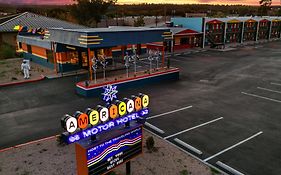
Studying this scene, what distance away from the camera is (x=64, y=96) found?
80.9 feet

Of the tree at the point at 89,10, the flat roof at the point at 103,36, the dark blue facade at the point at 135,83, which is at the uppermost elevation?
the tree at the point at 89,10

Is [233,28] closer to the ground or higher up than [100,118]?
higher up

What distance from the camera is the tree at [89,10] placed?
239 ft

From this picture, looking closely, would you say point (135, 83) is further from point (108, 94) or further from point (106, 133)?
point (106, 133)

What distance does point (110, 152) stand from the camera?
10.6 metres

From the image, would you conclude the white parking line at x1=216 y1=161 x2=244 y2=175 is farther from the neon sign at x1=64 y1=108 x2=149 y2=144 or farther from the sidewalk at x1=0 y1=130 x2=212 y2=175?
the neon sign at x1=64 y1=108 x2=149 y2=144

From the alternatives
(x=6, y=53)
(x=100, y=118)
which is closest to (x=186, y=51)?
(x=6, y=53)

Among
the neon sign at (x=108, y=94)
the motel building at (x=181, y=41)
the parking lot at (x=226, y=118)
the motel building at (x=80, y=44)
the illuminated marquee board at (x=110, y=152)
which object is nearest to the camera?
the illuminated marquee board at (x=110, y=152)

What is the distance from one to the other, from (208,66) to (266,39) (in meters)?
49.4

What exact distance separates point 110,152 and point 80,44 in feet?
53.9

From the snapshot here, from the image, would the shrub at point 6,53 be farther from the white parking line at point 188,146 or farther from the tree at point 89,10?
the white parking line at point 188,146

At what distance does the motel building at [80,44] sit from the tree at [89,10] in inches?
1260

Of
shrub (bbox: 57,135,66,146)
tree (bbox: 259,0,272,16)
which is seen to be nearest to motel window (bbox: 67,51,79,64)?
shrub (bbox: 57,135,66,146)

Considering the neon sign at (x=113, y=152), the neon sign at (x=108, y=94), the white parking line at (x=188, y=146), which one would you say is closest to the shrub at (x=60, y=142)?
the neon sign at (x=108, y=94)
